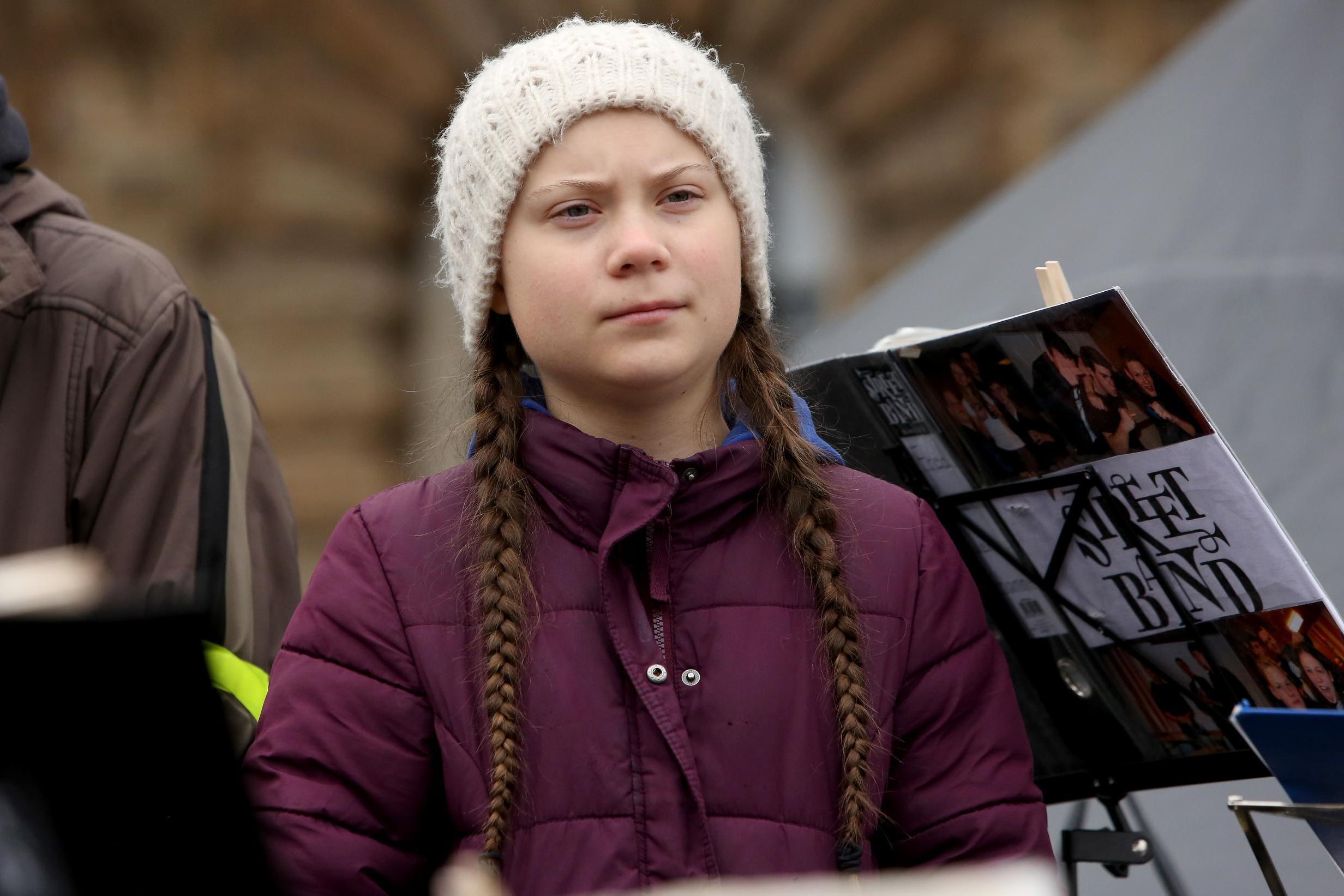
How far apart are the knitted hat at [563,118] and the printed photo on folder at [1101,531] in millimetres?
267

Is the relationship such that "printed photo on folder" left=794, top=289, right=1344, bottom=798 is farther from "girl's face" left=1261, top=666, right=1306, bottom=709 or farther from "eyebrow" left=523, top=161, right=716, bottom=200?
"eyebrow" left=523, top=161, right=716, bottom=200

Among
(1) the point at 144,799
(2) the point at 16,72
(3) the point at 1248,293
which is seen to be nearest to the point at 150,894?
(1) the point at 144,799

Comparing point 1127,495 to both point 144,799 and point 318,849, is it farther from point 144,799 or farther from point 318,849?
point 144,799

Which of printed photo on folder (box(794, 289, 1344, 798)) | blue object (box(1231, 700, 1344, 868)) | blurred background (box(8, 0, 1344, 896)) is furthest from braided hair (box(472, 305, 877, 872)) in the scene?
blurred background (box(8, 0, 1344, 896))

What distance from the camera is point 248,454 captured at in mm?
2219

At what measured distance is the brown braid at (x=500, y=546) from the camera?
5.41 ft

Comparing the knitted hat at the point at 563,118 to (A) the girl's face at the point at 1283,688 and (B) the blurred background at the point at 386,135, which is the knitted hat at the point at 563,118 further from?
(B) the blurred background at the point at 386,135

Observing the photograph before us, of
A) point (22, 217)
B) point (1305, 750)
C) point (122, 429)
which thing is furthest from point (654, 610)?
point (22, 217)

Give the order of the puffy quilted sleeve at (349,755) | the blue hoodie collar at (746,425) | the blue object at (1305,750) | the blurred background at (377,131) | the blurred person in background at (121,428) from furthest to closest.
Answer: the blurred background at (377,131)
the blurred person in background at (121,428)
the blue hoodie collar at (746,425)
the puffy quilted sleeve at (349,755)
the blue object at (1305,750)

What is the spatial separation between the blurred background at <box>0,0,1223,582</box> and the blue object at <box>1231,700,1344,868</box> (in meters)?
4.49

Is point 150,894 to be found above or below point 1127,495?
below

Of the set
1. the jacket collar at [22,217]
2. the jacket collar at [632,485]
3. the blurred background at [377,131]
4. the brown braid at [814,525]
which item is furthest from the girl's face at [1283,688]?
the blurred background at [377,131]

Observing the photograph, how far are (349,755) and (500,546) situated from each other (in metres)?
0.26

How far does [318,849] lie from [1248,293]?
5.65ft
